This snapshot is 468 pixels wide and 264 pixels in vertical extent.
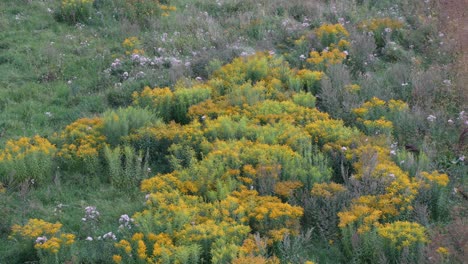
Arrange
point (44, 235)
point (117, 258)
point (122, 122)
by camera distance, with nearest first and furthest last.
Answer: point (117, 258) < point (44, 235) < point (122, 122)

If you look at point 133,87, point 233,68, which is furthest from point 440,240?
point 133,87

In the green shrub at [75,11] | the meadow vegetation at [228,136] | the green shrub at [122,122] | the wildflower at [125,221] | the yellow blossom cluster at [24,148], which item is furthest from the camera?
the green shrub at [75,11]

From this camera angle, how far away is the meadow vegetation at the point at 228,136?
6625 millimetres

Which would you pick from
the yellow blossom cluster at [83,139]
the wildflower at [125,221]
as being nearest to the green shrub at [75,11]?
the yellow blossom cluster at [83,139]

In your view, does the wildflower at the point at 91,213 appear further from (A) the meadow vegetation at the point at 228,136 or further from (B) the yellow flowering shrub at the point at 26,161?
(B) the yellow flowering shrub at the point at 26,161

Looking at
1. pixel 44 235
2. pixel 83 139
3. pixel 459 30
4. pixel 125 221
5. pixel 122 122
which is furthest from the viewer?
pixel 459 30

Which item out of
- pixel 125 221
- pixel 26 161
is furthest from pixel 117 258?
pixel 26 161

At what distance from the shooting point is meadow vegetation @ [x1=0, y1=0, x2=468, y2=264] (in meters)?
6.62

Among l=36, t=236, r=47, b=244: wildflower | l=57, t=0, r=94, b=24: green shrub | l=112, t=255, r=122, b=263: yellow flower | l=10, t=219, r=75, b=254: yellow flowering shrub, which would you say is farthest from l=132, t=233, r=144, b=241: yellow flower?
l=57, t=0, r=94, b=24: green shrub

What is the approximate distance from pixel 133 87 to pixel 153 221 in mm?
3989

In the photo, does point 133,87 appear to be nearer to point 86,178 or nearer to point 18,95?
point 18,95

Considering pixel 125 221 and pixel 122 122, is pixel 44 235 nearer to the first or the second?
pixel 125 221

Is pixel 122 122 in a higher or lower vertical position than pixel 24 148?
higher

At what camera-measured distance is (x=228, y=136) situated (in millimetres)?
8555
